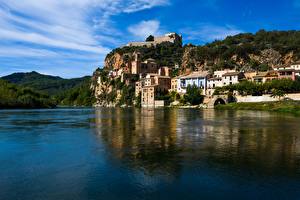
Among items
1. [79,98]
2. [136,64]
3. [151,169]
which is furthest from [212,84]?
[79,98]

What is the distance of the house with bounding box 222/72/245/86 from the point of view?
9931 centimetres

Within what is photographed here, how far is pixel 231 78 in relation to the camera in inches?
3954

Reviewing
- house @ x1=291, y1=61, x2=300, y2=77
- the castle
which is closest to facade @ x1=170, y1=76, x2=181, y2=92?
house @ x1=291, y1=61, x2=300, y2=77

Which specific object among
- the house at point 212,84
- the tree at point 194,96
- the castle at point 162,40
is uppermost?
the castle at point 162,40

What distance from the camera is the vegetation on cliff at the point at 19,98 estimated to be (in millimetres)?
106037

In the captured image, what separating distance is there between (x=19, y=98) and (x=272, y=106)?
81.7 metres

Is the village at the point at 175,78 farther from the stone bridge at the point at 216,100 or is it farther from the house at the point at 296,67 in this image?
the stone bridge at the point at 216,100

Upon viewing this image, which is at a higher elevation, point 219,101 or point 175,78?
point 175,78

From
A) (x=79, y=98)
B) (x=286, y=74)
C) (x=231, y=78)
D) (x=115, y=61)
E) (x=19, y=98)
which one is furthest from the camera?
(x=79, y=98)

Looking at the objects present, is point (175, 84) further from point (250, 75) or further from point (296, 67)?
point (296, 67)

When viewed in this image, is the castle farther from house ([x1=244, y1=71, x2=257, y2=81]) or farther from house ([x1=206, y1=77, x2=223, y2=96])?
house ([x1=244, y1=71, x2=257, y2=81])

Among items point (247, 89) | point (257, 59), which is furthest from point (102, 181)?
point (257, 59)

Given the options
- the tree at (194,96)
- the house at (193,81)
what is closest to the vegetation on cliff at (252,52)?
the house at (193,81)

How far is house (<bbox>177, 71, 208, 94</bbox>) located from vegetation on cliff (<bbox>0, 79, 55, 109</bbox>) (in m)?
50.2
